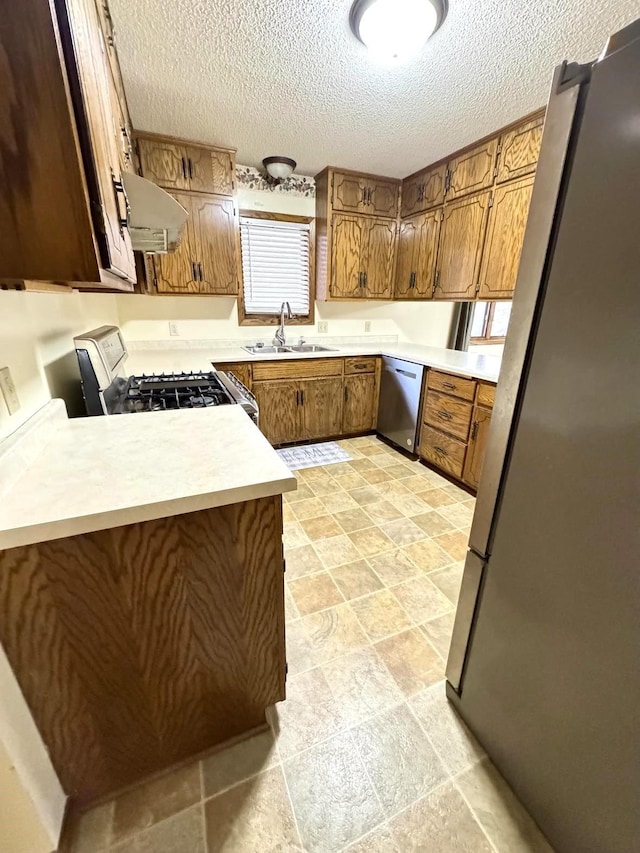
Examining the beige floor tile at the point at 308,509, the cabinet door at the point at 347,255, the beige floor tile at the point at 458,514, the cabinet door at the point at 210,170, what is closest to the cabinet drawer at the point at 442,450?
the beige floor tile at the point at 458,514

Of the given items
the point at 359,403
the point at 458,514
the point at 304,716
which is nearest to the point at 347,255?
the point at 359,403

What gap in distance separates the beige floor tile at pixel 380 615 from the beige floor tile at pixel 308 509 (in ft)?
2.41

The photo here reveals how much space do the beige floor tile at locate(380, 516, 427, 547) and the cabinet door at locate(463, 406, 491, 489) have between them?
569mm

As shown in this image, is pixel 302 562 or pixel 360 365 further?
pixel 360 365

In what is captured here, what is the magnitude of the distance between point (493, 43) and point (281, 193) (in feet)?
6.68

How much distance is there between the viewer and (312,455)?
3248 mm

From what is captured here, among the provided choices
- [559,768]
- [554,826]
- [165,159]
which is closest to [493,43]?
[165,159]

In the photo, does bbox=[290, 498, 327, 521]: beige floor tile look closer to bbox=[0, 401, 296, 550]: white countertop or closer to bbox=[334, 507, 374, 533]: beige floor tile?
bbox=[334, 507, 374, 533]: beige floor tile

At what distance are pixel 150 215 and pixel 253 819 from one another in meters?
2.27

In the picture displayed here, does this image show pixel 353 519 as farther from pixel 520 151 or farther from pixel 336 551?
pixel 520 151

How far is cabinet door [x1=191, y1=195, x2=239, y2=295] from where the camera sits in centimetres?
273

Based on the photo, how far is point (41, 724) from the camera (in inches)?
33.3

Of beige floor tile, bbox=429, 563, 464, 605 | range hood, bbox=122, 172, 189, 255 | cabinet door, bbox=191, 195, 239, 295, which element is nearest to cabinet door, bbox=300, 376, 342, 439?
cabinet door, bbox=191, 195, 239, 295

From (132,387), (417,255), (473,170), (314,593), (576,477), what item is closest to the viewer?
(576,477)
